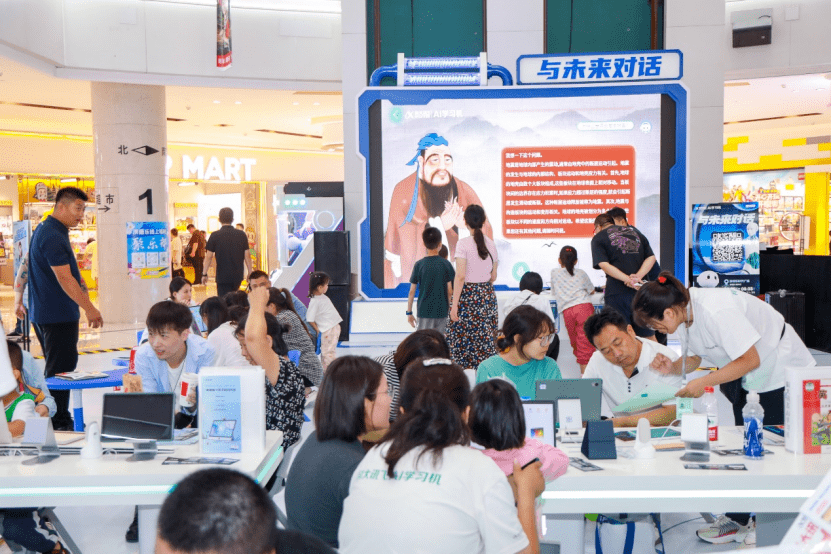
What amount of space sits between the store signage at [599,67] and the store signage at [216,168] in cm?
1163

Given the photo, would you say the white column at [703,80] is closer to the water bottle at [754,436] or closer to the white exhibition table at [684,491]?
the water bottle at [754,436]

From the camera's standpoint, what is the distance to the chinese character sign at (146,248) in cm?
1110

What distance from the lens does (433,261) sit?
6.10 meters

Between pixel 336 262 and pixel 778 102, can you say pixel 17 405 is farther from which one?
pixel 778 102

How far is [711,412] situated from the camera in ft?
10.2

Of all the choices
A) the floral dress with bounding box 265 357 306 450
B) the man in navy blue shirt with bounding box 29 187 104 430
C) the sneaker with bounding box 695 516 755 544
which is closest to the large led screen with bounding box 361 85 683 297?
the man in navy blue shirt with bounding box 29 187 104 430

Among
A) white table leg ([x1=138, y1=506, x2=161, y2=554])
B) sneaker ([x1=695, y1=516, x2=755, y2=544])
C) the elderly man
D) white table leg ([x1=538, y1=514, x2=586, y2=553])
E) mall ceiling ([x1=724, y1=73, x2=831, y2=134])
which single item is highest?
mall ceiling ([x1=724, y1=73, x2=831, y2=134])

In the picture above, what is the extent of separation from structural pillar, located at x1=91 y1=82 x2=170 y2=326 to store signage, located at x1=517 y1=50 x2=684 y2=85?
579 centimetres

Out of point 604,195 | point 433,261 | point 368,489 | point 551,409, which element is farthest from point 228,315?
point 604,195

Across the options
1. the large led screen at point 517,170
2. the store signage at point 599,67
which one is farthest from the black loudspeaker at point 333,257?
the store signage at point 599,67

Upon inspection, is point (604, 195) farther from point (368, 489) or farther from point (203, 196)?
point (203, 196)

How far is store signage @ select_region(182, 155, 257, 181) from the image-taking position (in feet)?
59.2

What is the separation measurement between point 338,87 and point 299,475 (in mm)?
10035

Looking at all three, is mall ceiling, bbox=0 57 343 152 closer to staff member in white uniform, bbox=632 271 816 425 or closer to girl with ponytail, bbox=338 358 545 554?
staff member in white uniform, bbox=632 271 816 425
